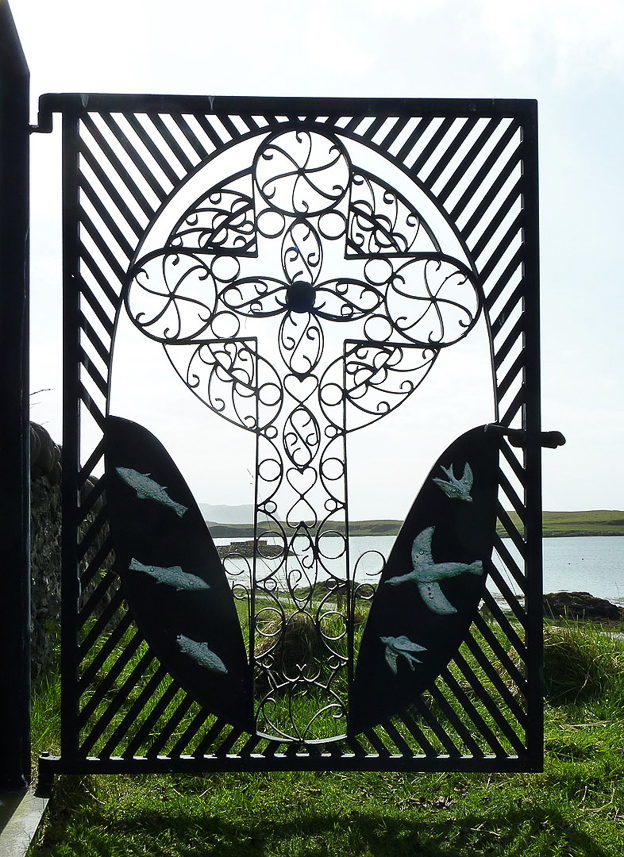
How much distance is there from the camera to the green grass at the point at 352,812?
268 centimetres

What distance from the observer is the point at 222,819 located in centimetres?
288

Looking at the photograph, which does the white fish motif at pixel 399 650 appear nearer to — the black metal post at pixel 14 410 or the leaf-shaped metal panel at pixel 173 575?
the leaf-shaped metal panel at pixel 173 575

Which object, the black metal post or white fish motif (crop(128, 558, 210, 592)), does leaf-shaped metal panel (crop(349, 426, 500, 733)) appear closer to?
white fish motif (crop(128, 558, 210, 592))

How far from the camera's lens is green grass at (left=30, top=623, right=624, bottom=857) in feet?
8.80

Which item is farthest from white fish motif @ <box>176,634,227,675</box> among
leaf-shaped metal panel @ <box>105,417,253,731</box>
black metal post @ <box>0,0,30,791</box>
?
black metal post @ <box>0,0,30,791</box>

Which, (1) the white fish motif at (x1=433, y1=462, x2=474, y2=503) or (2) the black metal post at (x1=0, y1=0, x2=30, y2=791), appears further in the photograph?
(1) the white fish motif at (x1=433, y1=462, x2=474, y2=503)

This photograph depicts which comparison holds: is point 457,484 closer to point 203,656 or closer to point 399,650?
point 399,650

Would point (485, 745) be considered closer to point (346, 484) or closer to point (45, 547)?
point (346, 484)

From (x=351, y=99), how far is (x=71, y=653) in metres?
2.66

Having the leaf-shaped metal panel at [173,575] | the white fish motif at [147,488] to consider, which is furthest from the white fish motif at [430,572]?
the white fish motif at [147,488]

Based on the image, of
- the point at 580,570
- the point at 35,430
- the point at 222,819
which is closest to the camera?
the point at 222,819

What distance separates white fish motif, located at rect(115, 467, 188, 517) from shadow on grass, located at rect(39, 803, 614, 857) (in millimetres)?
1222

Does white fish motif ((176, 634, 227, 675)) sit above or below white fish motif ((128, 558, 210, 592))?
below

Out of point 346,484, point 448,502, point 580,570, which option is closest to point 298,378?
point 346,484
